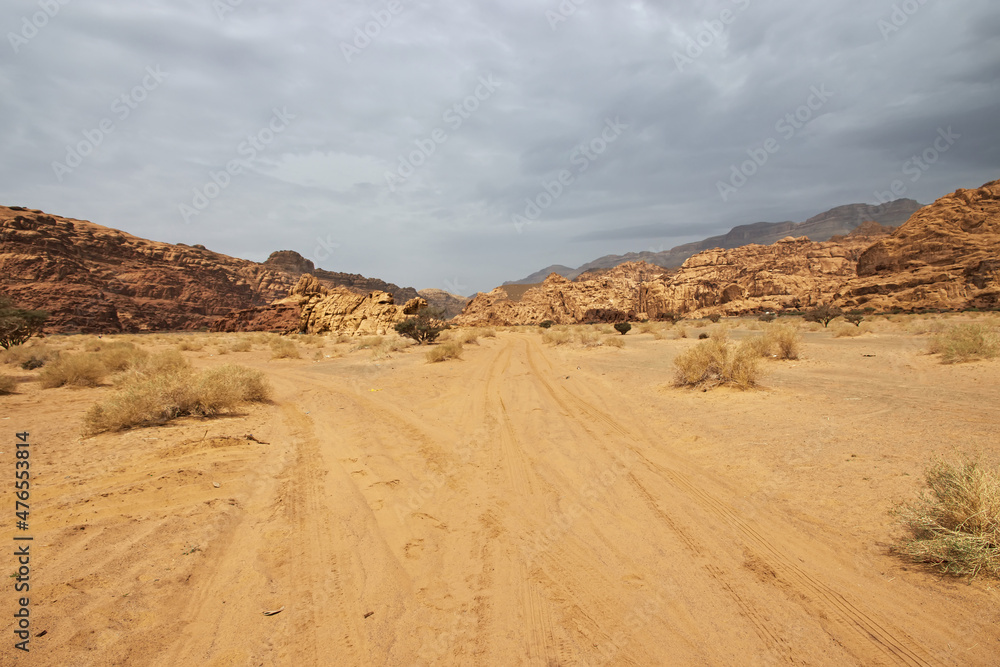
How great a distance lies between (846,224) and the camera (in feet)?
547

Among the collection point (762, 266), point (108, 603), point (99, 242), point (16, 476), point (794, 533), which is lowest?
point (794, 533)

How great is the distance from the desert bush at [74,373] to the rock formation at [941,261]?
204 feet

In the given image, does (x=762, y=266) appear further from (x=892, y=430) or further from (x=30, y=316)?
(x=30, y=316)

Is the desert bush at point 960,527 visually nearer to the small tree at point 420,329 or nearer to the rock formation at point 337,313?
the small tree at point 420,329

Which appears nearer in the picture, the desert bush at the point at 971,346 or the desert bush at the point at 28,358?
the desert bush at the point at 971,346

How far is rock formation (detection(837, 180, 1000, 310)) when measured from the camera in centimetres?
4053

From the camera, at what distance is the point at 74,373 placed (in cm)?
970

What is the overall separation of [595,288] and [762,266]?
34284 millimetres

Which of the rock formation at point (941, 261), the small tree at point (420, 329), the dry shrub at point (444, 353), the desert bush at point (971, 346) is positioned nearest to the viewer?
the desert bush at point (971, 346)

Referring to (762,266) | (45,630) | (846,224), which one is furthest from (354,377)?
(846,224)

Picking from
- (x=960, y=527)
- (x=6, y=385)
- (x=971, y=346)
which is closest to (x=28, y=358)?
(x=6, y=385)

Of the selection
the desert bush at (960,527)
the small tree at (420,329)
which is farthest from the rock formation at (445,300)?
the desert bush at (960,527)

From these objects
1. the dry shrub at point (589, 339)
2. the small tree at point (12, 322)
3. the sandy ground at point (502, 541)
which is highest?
the small tree at point (12, 322)

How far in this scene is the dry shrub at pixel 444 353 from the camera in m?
16.4
